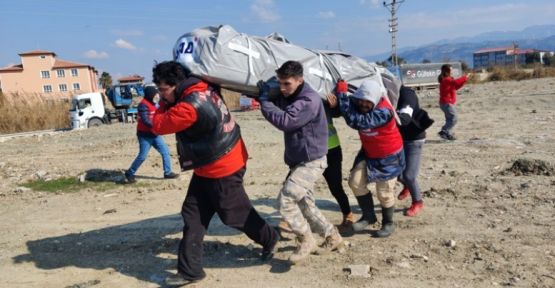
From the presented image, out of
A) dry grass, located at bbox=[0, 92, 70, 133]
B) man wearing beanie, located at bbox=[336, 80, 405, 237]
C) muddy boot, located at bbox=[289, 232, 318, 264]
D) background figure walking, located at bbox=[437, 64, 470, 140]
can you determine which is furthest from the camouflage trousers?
dry grass, located at bbox=[0, 92, 70, 133]

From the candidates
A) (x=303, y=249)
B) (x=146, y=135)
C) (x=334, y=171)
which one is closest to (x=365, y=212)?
(x=334, y=171)

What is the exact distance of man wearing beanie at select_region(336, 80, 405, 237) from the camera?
189 inches

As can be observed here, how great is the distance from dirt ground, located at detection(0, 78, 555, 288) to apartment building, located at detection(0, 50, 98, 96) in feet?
250

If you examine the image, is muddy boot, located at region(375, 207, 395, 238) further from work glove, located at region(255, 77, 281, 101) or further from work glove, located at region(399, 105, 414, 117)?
work glove, located at region(255, 77, 281, 101)

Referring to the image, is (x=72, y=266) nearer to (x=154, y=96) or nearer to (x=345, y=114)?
(x=345, y=114)

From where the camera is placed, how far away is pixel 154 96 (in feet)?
29.3

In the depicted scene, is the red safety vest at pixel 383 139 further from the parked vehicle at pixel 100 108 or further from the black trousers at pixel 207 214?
the parked vehicle at pixel 100 108

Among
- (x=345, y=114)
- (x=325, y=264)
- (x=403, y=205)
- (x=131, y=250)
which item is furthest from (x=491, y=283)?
(x=131, y=250)

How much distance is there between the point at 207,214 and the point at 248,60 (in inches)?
57.2

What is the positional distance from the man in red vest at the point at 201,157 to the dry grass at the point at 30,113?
80.3 feet

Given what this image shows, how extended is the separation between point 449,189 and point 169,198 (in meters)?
4.23

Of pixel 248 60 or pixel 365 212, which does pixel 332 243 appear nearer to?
pixel 365 212

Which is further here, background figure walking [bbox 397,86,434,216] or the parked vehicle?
the parked vehicle

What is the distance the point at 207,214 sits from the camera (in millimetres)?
4535
